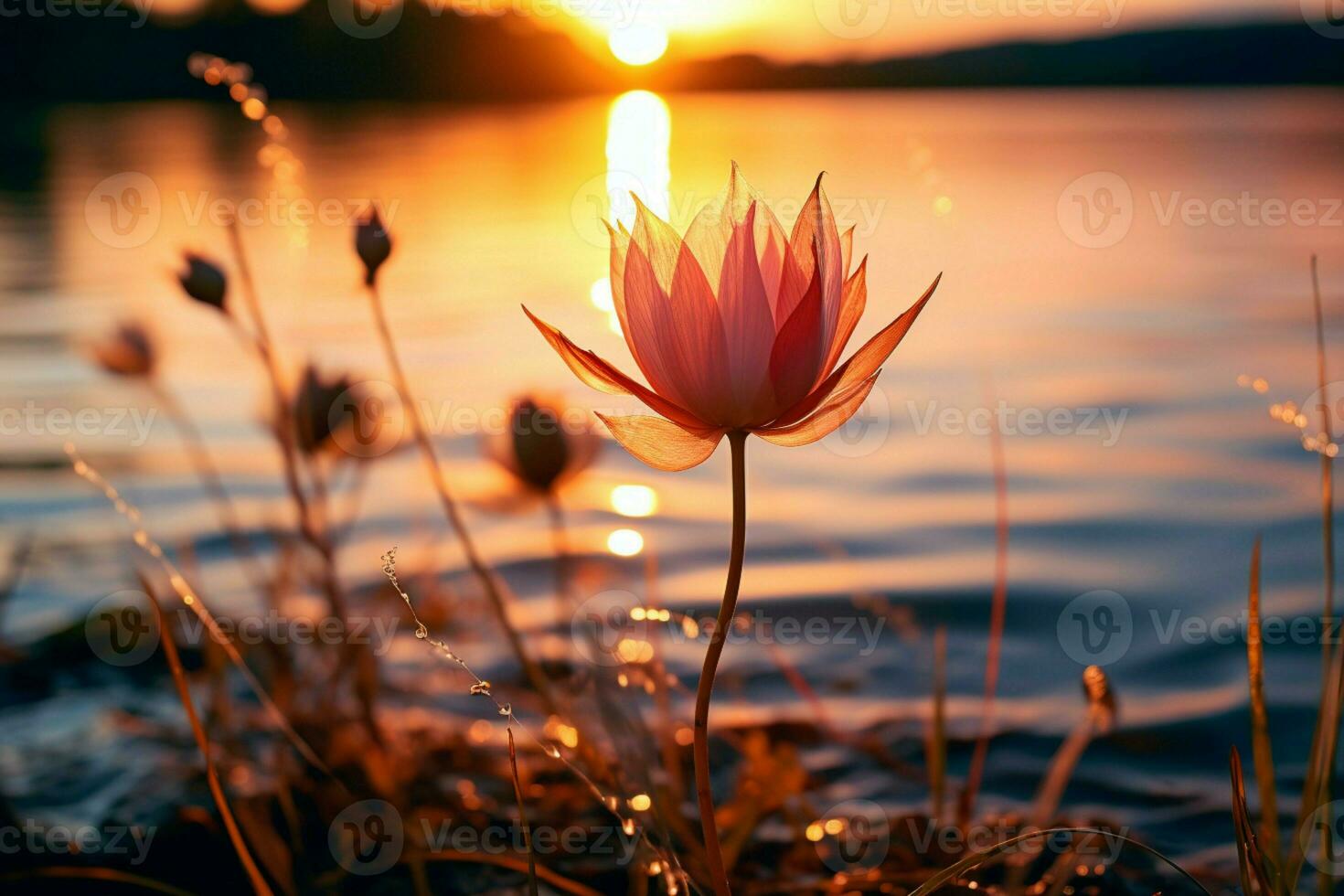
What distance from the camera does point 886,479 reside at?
322 centimetres

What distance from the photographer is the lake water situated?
187 cm

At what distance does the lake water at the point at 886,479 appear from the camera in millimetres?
1874

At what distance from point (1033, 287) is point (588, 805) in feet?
17.3

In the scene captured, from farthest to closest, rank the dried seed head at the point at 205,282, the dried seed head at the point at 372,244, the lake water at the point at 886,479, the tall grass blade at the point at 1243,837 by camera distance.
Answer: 1. the lake water at the point at 886,479
2. the dried seed head at the point at 205,282
3. the dried seed head at the point at 372,244
4. the tall grass blade at the point at 1243,837

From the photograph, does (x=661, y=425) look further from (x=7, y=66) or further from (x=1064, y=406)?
(x=7, y=66)

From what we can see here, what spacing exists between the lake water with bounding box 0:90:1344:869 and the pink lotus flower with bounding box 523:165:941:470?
23 centimetres

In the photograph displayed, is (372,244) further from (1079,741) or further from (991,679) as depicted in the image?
(1079,741)

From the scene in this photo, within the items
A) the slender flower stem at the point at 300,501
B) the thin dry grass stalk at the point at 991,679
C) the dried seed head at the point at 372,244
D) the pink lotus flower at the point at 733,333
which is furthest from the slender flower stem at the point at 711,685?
the slender flower stem at the point at 300,501

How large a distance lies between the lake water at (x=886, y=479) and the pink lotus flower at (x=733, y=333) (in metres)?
0.23

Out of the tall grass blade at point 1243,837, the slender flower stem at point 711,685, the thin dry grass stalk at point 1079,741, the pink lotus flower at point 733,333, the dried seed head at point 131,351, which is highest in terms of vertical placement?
the dried seed head at point 131,351

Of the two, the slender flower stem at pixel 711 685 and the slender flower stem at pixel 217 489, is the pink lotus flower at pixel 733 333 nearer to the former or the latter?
the slender flower stem at pixel 711 685

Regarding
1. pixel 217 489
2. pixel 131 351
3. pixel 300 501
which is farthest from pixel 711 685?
pixel 131 351

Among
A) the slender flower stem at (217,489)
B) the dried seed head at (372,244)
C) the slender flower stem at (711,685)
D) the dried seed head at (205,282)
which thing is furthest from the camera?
the slender flower stem at (217,489)

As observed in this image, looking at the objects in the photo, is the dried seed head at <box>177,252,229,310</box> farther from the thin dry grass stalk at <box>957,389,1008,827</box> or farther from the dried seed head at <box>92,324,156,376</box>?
the thin dry grass stalk at <box>957,389,1008,827</box>
